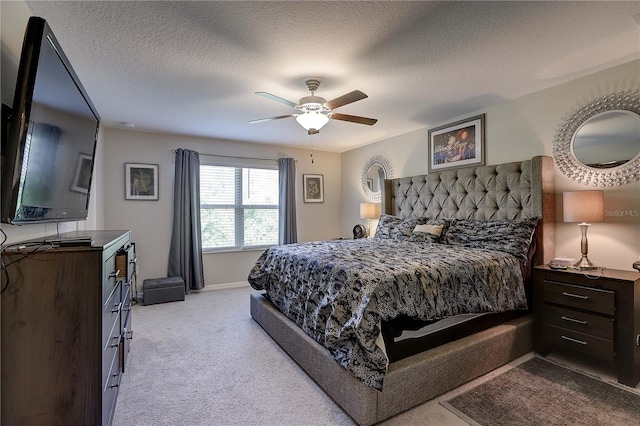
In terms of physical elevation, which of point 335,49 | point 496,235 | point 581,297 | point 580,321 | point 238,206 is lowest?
point 580,321

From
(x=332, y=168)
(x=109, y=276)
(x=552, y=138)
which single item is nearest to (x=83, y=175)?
(x=109, y=276)

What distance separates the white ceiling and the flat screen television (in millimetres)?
613

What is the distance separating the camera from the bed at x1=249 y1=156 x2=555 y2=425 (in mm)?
1844

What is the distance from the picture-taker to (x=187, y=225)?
4613 mm

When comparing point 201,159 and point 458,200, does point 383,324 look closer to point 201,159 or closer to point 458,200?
point 458,200

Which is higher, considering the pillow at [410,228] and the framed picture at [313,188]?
the framed picture at [313,188]

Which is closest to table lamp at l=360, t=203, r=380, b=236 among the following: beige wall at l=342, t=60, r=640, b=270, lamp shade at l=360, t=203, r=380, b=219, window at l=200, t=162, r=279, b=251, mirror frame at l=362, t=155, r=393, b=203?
lamp shade at l=360, t=203, r=380, b=219

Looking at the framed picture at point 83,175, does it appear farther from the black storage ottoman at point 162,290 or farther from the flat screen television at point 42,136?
the black storage ottoman at point 162,290

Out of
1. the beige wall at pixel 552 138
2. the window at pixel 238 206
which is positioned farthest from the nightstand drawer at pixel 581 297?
the window at pixel 238 206

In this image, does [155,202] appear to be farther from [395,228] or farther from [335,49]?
[335,49]

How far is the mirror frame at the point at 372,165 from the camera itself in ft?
16.1

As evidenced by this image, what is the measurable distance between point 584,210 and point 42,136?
11.6 ft

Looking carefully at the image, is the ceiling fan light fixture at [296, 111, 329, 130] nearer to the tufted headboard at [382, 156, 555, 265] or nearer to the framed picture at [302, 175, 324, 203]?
the tufted headboard at [382, 156, 555, 265]

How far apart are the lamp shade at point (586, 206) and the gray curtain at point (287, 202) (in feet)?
12.7
